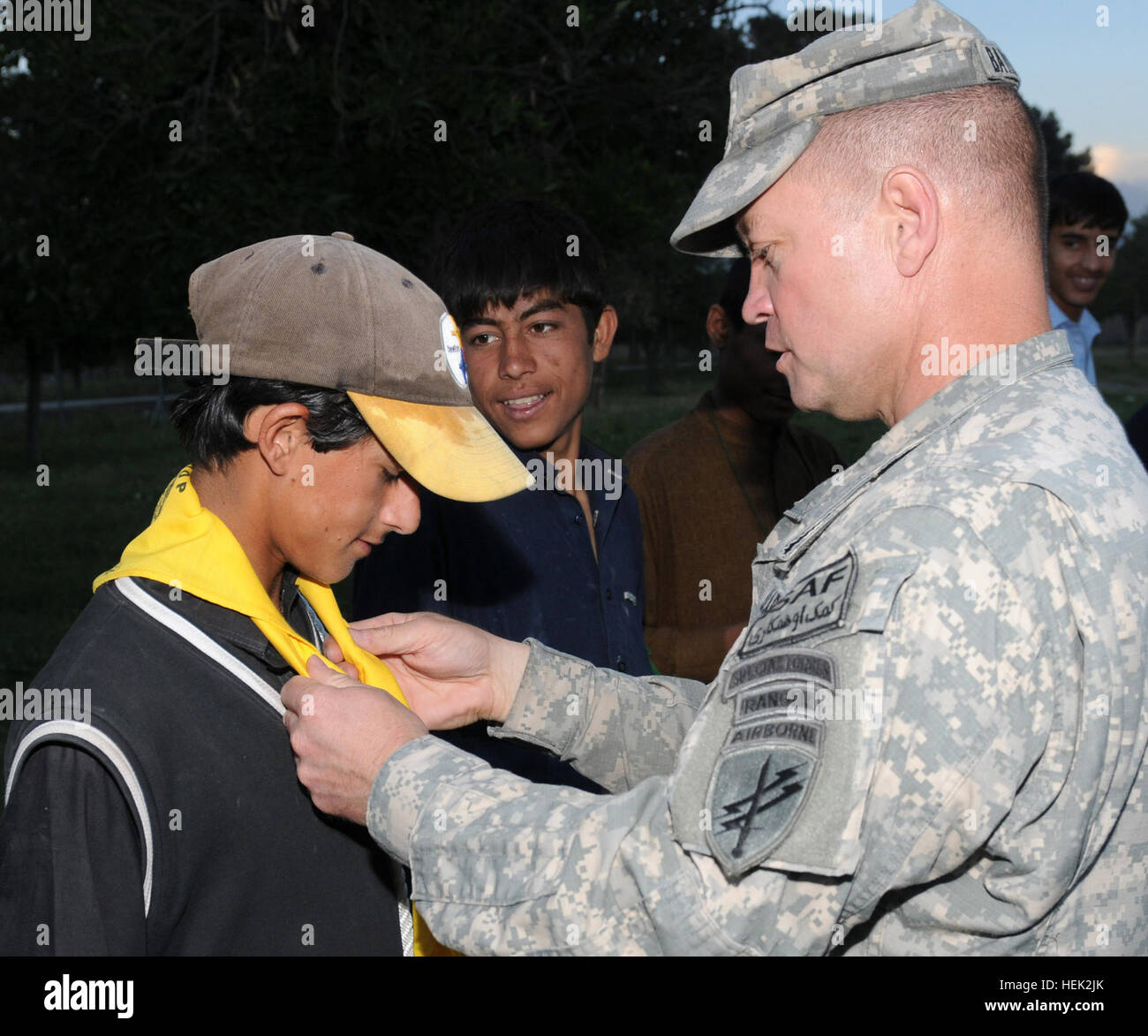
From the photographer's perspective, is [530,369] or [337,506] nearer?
[337,506]

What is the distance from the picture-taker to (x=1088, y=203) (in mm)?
5164

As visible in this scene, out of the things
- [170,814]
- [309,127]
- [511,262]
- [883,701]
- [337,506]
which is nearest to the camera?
[883,701]

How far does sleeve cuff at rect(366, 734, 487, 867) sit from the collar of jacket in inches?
24.5

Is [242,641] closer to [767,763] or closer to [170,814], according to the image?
[170,814]

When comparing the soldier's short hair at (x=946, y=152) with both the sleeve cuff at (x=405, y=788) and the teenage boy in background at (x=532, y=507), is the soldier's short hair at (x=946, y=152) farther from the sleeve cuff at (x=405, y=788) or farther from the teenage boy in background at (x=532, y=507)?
the teenage boy in background at (x=532, y=507)

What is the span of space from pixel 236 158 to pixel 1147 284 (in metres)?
59.9

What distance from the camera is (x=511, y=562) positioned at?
303 centimetres

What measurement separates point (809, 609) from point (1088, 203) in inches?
175

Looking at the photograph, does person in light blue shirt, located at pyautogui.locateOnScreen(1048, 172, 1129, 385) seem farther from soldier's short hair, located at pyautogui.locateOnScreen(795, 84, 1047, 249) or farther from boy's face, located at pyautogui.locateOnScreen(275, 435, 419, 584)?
boy's face, located at pyautogui.locateOnScreen(275, 435, 419, 584)

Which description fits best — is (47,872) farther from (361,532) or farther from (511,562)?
(511,562)

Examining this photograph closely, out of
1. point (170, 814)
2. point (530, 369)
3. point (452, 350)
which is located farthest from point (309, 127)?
point (170, 814)

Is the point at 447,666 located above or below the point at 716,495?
below

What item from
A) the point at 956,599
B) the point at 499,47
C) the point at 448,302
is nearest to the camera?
the point at 956,599
